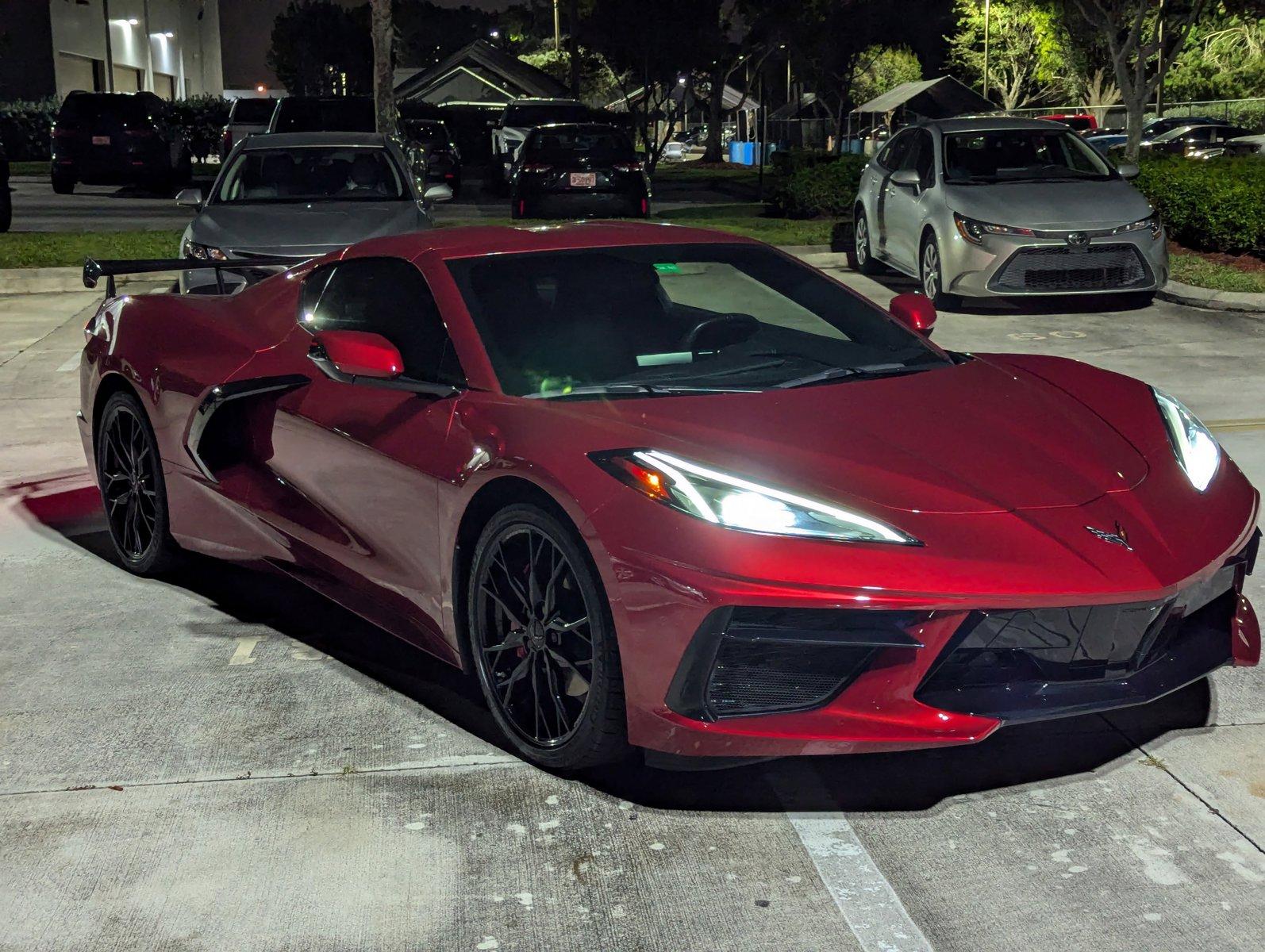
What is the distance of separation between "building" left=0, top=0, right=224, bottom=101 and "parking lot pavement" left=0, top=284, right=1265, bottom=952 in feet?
183

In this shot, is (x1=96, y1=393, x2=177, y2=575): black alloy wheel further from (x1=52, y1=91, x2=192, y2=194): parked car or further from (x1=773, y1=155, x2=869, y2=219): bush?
(x1=52, y1=91, x2=192, y2=194): parked car

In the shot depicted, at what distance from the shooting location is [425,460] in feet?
14.1

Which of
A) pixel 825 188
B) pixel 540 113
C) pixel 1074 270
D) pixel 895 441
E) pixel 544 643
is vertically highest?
pixel 540 113

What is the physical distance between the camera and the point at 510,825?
3.75m

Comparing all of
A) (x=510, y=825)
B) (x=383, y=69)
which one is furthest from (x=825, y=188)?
(x=510, y=825)

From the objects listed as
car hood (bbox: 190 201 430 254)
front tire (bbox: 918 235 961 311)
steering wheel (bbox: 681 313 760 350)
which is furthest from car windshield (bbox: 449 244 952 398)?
front tire (bbox: 918 235 961 311)

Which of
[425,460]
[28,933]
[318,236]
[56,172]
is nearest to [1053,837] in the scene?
[425,460]

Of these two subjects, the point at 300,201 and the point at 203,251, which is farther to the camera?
the point at 300,201

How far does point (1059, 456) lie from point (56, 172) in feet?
99.6

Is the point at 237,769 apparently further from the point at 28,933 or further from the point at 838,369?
the point at 838,369

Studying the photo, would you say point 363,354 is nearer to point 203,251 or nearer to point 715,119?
→ point 203,251

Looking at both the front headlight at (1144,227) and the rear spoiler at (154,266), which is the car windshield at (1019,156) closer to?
the front headlight at (1144,227)

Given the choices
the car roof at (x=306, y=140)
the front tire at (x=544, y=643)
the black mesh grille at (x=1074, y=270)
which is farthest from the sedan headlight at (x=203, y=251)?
the front tire at (x=544, y=643)

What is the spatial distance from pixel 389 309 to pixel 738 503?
1683 mm
